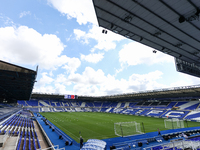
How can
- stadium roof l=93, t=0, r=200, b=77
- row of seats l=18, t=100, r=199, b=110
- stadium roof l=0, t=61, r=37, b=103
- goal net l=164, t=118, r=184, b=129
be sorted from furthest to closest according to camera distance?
row of seats l=18, t=100, r=199, b=110 → goal net l=164, t=118, r=184, b=129 → stadium roof l=0, t=61, r=37, b=103 → stadium roof l=93, t=0, r=200, b=77

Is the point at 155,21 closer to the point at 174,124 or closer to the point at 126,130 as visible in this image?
the point at 126,130

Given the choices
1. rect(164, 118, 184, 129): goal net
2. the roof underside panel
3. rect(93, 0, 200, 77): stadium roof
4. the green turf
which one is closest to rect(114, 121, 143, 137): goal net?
the green turf

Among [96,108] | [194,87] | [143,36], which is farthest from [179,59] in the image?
[96,108]

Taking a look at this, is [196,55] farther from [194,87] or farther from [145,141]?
[194,87]

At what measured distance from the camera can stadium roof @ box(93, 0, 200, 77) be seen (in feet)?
24.5

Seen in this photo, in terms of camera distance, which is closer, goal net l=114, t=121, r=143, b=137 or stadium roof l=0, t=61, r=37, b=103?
stadium roof l=0, t=61, r=37, b=103

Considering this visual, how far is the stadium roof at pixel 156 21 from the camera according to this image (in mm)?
7461

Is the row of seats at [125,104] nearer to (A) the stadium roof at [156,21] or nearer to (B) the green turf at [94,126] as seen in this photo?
(B) the green turf at [94,126]

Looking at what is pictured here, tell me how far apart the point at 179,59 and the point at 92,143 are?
16.3 m

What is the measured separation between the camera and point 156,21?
8.92 m

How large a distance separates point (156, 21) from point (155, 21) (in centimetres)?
8

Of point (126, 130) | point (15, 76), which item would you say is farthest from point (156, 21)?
point (126, 130)

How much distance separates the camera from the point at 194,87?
33.2 m

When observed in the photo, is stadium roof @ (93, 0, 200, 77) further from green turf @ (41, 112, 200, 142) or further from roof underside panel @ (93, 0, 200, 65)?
green turf @ (41, 112, 200, 142)
